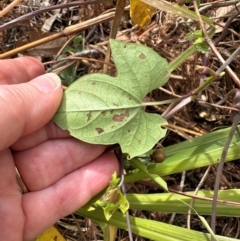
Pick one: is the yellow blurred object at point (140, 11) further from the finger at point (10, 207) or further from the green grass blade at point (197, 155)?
the finger at point (10, 207)

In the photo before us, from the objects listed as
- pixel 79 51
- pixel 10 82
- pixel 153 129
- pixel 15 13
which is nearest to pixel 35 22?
pixel 15 13

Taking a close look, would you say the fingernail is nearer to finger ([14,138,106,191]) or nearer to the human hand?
the human hand

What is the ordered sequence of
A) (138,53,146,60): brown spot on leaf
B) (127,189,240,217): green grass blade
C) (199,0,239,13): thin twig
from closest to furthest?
(138,53,146,60): brown spot on leaf < (127,189,240,217): green grass blade < (199,0,239,13): thin twig

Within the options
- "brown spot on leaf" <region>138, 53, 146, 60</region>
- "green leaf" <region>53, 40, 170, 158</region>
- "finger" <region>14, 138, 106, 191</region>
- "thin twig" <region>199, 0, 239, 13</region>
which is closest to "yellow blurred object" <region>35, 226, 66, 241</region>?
"finger" <region>14, 138, 106, 191</region>

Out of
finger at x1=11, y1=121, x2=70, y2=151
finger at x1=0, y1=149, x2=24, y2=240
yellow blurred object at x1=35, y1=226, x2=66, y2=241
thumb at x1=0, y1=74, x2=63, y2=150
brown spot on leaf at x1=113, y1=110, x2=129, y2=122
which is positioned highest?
thumb at x1=0, y1=74, x2=63, y2=150

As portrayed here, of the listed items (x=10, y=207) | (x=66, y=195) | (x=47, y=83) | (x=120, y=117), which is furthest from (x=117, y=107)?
(x=10, y=207)

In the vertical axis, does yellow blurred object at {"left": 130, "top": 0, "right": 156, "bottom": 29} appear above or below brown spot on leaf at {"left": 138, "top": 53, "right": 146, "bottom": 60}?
above
